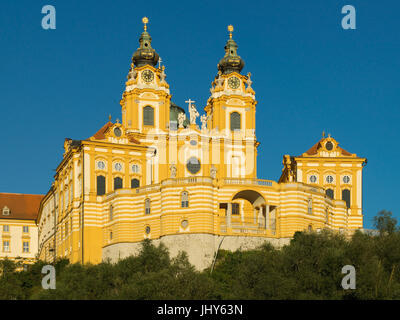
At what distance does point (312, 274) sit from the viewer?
80.3 meters

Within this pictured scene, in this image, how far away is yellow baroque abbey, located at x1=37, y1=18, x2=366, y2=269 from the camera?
9962cm

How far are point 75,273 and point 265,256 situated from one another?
15.8 meters

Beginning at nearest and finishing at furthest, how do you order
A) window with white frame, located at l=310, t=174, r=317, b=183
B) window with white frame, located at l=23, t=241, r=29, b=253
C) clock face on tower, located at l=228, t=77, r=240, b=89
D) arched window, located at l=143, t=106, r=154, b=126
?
window with white frame, located at l=310, t=174, r=317, b=183, arched window, located at l=143, t=106, r=154, b=126, clock face on tower, located at l=228, t=77, r=240, b=89, window with white frame, located at l=23, t=241, r=29, b=253

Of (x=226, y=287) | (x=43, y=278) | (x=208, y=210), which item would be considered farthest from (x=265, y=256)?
(x=43, y=278)

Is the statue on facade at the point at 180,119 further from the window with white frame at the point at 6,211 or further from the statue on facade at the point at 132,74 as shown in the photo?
the window with white frame at the point at 6,211

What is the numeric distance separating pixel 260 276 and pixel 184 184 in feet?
67.6

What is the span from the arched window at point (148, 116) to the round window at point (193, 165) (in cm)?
637

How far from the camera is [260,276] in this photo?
8144 centimetres

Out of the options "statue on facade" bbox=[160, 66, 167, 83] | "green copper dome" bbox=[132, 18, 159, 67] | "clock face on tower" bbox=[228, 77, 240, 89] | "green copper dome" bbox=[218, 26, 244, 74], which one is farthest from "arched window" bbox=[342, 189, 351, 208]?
"green copper dome" bbox=[132, 18, 159, 67]

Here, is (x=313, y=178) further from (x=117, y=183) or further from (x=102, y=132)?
(x=102, y=132)

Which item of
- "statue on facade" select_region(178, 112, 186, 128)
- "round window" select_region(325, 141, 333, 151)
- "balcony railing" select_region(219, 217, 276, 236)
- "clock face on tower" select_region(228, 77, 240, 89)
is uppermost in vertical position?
"clock face on tower" select_region(228, 77, 240, 89)

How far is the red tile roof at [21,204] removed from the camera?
128 m

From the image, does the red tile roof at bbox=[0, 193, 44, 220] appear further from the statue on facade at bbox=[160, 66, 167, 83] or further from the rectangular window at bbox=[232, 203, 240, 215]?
the rectangular window at bbox=[232, 203, 240, 215]

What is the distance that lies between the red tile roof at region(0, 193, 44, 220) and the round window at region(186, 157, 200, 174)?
22199mm
